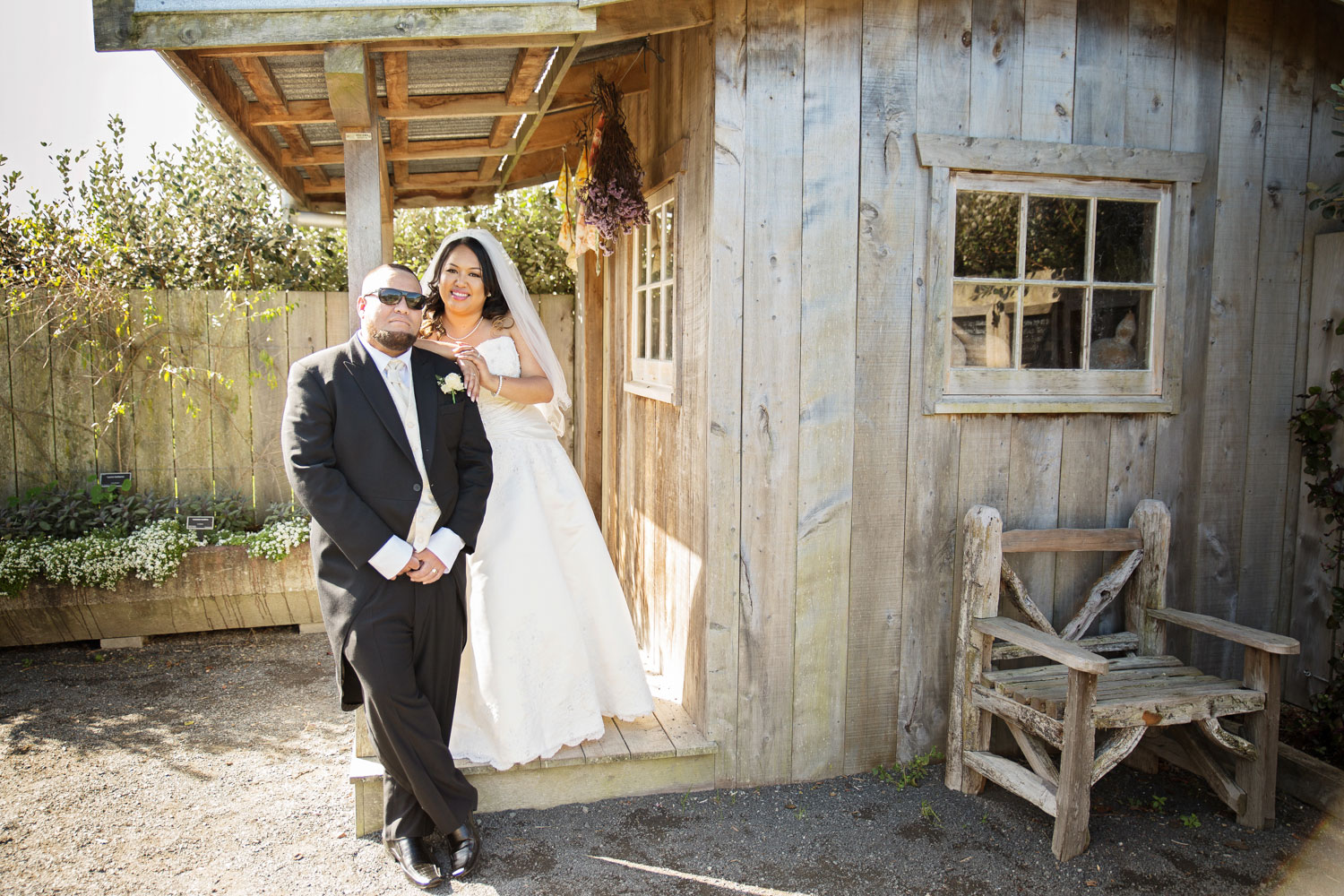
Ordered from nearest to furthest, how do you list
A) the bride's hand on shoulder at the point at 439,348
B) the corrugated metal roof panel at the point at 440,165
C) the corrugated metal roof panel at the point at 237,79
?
the bride's hand on shoulder at the point at 439,348 < the corrugated metal roof panel at the point at 237,79 < the corrugated metal roof panel at the point at 440,165

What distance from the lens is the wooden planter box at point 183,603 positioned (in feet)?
16.9

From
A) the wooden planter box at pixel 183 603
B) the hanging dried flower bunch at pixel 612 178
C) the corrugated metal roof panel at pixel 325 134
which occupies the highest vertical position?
the corrugated metal roof panel at pixel 325 134

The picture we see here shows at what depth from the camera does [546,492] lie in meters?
3.65

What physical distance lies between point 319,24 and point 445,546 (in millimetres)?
1676

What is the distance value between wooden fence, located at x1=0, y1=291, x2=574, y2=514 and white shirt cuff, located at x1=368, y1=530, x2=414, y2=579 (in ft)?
12.6

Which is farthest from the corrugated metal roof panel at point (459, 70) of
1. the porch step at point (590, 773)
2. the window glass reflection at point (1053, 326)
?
the porch step at point (590, 773)

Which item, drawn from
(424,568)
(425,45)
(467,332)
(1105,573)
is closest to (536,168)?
(467,332)

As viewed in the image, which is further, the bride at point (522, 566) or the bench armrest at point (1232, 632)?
the bride at point (522, 566)

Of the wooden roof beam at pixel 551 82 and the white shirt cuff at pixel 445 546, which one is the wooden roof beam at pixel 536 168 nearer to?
the wooden roof beam at pixel 551 82

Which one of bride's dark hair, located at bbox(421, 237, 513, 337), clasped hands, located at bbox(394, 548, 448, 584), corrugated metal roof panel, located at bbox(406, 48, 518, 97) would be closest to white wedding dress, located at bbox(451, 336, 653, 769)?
bride's dark hair, located at bbox(421, 237, 513, 337)

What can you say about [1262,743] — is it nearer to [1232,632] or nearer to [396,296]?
[1232,632]

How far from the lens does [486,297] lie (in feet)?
12.2

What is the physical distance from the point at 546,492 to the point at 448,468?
0.66 m

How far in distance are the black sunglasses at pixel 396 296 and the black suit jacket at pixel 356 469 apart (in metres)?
0.18
